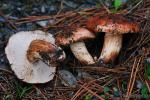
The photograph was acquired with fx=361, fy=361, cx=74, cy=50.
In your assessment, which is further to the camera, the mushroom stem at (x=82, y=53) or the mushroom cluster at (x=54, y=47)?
the mushroom stem at (x=82, y=53)

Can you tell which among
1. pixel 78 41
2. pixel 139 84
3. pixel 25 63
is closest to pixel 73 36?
pixel 78 41

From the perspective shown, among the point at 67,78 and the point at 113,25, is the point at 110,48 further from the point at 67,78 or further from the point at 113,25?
the point at 67,78

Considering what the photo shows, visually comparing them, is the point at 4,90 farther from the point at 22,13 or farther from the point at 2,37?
the point at 22,13

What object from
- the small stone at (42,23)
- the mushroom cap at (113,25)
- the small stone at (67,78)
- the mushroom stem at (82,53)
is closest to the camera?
the mushroom cap at (113,25)

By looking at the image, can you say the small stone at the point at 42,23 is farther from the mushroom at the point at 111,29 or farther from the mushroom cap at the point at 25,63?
the mushroom at the point at 111,29

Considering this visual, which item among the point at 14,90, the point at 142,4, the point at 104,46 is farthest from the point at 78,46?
the point at 142,4

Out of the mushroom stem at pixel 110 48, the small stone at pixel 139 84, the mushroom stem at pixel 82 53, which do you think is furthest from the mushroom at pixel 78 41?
the small stone at pixel 139 84
